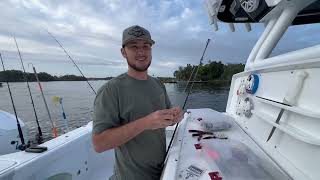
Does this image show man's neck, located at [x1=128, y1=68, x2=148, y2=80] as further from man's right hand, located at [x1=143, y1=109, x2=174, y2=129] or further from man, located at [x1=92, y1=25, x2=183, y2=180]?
man's right hand, located at [x1=143, y1=109, x2=174, y2=129]

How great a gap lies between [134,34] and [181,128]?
1422mm

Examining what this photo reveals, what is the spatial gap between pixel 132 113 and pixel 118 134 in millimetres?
258

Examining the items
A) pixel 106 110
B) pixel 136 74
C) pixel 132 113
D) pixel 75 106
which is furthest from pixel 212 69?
pixel 75 106

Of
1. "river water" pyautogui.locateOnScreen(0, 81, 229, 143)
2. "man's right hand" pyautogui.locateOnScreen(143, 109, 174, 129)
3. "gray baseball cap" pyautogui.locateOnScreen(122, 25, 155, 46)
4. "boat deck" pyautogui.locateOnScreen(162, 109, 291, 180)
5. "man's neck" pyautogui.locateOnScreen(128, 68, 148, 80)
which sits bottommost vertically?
"river water" pyautogui.locateOnScreen(0, 81, 229, 143)

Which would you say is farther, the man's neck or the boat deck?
the man's neck

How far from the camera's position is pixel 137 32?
2.25m

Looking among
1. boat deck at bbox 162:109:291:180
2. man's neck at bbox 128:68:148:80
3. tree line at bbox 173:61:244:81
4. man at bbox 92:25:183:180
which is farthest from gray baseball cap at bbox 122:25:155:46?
tree line at bbox 173:61:244:81

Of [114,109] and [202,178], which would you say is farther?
[114,109]

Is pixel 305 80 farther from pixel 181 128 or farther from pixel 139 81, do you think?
pixel 181 128

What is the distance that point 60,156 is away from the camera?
10.3 ft

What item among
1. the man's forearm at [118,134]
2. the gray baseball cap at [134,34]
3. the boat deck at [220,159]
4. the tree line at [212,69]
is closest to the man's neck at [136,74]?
the gray baseball cap at [134,34]

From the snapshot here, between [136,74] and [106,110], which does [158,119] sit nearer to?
[106,110]

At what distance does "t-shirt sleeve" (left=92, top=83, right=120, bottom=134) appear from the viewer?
199 centimetres

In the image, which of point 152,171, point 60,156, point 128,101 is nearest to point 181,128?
point 152,171
